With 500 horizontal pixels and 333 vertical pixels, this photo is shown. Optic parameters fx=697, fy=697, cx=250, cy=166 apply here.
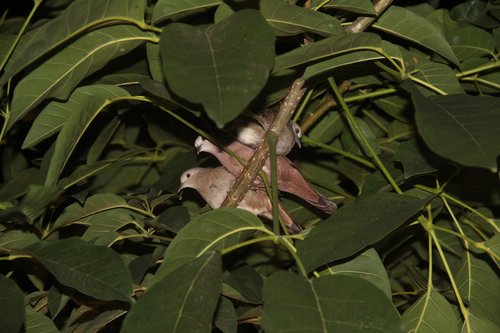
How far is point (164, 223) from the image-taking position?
46.3 inches

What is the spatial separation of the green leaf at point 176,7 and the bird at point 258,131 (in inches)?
11.7

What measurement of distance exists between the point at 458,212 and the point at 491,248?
10.6 inches

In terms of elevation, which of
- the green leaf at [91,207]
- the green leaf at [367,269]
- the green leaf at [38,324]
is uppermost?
the green leaf at [367,269]

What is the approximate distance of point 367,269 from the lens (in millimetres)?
1011

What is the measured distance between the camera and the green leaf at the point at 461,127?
2.71 feet

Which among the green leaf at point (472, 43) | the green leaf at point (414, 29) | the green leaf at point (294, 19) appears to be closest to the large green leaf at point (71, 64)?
the green leaf at point (294, 19)

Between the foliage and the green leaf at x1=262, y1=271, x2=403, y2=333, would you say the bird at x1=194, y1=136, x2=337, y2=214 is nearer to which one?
the foliage

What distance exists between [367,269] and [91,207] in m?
0.52

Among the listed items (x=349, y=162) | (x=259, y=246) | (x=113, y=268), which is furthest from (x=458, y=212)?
(x=113, y=268)

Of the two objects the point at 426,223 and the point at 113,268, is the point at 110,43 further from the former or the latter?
the point at 426,223

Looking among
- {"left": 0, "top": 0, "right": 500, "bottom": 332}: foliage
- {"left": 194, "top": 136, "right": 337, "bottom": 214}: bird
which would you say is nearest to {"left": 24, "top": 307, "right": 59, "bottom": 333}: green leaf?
{"left": 0, "top": 0, "right": 500, "bottom": 332}: foliage

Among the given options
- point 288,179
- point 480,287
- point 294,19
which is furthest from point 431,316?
point 294,19

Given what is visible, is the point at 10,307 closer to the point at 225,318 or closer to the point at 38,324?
the point at 38,324

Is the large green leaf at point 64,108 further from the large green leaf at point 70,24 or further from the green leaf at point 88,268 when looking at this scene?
the green leaf at point 88,268
